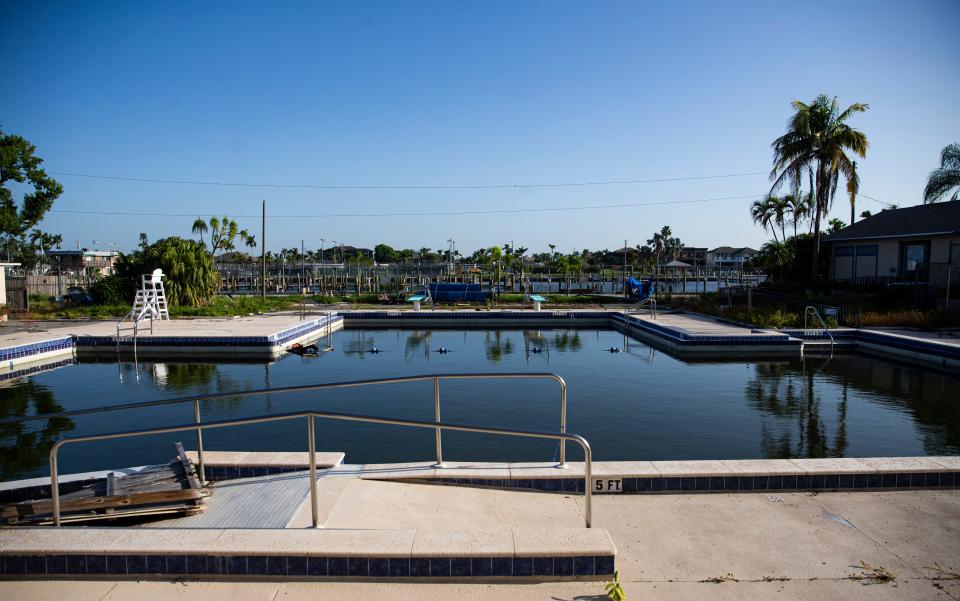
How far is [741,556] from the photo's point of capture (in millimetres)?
3508

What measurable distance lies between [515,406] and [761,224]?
88.5 feet

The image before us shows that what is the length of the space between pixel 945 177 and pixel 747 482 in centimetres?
2712

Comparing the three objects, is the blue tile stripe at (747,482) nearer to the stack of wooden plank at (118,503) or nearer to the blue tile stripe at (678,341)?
the stack of wooden plank at (118,503)

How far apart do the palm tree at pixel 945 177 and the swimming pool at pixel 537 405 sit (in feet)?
51.9

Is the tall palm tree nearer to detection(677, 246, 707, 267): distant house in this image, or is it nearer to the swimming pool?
the swimming pool

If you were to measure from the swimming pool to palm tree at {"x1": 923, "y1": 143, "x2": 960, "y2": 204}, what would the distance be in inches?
623

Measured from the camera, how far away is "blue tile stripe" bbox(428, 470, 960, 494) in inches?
182

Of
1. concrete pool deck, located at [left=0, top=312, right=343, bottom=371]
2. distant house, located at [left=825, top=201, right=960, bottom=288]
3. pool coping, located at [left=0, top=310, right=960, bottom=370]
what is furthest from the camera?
distant house, located at [left=825, top=201, right=960, bottom=288]

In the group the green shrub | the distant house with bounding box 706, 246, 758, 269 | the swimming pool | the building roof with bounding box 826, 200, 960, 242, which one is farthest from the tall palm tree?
the distant house with bounding box 706, 246, 758, 269

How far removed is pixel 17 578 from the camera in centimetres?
321

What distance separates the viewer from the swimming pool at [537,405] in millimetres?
6961

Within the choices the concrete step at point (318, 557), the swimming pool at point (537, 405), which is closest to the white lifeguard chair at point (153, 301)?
the swimming pool at point (537, 405)

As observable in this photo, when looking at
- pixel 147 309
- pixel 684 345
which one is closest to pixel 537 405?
pixel 684 345

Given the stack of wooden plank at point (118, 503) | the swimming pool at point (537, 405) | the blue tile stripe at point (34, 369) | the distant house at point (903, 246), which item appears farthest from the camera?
the distant house at point (903, 246)
